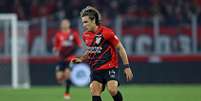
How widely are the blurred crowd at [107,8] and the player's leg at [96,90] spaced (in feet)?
49.4

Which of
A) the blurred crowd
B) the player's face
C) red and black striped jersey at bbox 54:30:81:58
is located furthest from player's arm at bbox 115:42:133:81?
the blurred crowd

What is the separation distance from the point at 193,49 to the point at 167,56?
1025mm

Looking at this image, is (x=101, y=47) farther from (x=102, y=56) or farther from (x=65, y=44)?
(x=65, y=44)

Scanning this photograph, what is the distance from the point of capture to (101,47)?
12.3 metres

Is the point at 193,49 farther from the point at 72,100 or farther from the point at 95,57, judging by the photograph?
the point at 95,57

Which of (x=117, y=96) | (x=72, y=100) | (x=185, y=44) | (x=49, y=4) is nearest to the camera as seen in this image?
(x=117, y=96)

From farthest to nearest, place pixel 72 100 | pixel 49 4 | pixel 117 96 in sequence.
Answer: pixel 49 4 → pixel 72 100 → pixel 117 96

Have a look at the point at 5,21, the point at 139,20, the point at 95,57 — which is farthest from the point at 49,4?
the point at 95,57

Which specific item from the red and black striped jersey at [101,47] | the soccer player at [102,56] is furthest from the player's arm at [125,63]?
the red and black striped jersey at [101,47]

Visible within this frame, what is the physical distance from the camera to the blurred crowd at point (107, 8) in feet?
90.1

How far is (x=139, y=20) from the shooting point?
26.8 metres

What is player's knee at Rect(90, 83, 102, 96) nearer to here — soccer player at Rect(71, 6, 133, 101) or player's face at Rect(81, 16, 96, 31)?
soccer player at Rect(71, 6, 133, 101)

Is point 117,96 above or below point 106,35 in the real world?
below

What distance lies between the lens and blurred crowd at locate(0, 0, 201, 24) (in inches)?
1081
